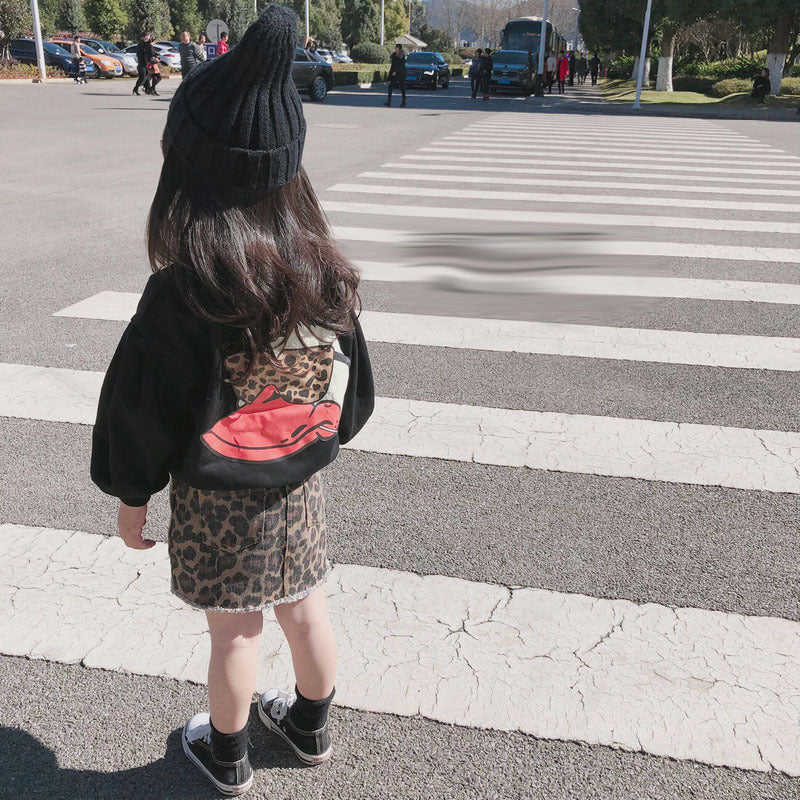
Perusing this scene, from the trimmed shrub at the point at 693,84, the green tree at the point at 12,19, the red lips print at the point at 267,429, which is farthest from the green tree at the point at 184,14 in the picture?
the red lips print at the point at 267,429

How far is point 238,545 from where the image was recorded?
6.31 ft

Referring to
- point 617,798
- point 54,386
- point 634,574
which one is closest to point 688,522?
point 634,574

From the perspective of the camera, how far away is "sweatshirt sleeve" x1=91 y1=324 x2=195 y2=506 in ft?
5.83

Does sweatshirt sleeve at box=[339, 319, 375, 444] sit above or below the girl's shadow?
above

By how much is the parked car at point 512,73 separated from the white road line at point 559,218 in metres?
26.5

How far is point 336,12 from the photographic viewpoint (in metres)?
77.1

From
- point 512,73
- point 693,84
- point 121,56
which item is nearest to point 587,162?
point 512,73

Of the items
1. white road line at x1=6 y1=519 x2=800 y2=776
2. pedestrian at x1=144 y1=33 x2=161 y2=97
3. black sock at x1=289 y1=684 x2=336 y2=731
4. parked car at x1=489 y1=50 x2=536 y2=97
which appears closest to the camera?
black sock at x1=289 y1=684 x2=336 y2=731

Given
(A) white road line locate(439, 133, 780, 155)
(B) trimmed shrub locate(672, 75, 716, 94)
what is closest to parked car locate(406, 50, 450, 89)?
(B) trimmed shrub locate(672, 75, 716, 94)

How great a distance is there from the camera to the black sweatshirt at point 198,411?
69.5 inches

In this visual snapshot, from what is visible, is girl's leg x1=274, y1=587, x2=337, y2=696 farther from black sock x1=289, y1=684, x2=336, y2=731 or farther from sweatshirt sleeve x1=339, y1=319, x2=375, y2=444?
sweatshirt sleeve x1=339, y1=319, x2=375, y2=444

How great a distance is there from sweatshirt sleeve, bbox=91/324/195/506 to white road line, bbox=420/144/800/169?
1335 cm

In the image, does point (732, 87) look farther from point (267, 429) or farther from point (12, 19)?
point (267, 429)

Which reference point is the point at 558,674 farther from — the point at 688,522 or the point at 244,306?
the point at 244,306
